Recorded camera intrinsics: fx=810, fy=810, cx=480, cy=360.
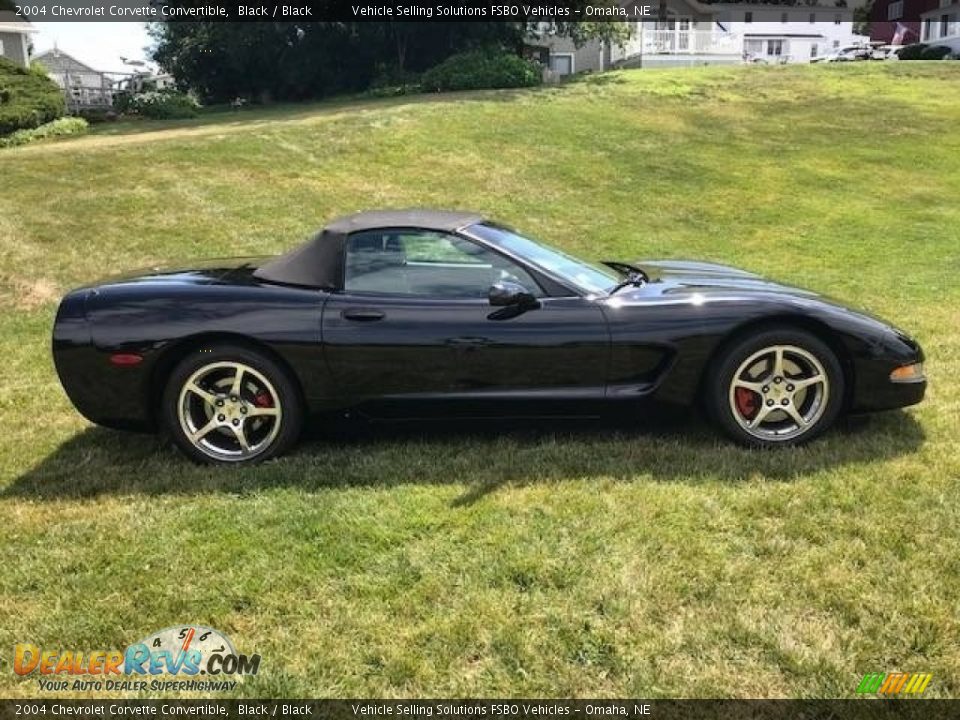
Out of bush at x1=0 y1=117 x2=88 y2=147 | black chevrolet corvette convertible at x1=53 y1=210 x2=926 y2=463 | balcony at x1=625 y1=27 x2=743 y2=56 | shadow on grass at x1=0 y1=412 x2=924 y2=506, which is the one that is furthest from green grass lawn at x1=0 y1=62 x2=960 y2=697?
balcony at x1=625 y1=27 x2=743 y2=56

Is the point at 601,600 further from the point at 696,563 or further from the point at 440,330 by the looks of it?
the point at 440,330

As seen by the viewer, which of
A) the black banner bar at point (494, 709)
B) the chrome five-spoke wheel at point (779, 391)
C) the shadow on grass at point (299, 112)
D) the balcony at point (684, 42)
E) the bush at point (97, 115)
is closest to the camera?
the black banner bar at point (494, 709)

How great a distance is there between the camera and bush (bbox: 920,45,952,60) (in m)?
31.1

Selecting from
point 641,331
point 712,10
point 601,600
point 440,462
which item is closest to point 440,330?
point 440,462

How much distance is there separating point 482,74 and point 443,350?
20253mm

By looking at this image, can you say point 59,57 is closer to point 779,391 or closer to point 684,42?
point 684,42

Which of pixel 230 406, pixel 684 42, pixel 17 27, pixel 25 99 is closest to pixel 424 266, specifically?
pixel 230 406

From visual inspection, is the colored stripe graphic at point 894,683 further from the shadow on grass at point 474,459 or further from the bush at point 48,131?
the bush at point 48,131

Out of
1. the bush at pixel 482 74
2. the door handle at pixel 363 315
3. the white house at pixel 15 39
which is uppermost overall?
the white house at pixel 15 39

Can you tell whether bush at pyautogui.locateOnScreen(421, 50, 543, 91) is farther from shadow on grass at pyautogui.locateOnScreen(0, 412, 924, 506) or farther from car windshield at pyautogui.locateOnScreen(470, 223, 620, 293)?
shadow on grass at pyautogui.locateOnScreen(0, 412, 924, 506)

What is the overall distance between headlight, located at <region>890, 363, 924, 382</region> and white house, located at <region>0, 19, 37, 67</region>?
33828mm

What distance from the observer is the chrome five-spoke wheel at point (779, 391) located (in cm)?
405

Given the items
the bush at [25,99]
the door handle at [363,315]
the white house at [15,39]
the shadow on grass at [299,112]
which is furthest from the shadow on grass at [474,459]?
the white house at [15,39]

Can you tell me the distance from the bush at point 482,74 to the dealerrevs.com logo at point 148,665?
21484 mm
